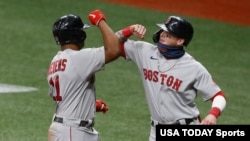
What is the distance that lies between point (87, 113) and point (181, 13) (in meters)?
10.4

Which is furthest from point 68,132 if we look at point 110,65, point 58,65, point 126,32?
point 110,65

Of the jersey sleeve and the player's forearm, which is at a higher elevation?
the player's forearm

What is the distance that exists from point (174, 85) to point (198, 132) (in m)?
0.51

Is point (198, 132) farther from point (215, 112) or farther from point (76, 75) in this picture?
point (76, 75)

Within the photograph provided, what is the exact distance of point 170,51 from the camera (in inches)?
296

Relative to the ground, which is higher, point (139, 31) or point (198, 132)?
point (139, 31)

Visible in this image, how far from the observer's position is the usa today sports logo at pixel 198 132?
→ 7195 mm

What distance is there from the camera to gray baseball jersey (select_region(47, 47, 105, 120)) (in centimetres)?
748

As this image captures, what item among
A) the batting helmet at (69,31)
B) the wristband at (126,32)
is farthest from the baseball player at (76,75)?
the wristband at (126,32)

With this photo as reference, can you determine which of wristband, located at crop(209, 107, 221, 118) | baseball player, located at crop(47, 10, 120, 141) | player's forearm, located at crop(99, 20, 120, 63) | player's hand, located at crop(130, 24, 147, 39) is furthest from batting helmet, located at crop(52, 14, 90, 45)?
wristband, located at crop(209, 107, 221, 118)

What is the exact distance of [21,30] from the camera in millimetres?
15570

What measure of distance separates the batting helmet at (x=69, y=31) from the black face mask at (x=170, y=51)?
732 mm

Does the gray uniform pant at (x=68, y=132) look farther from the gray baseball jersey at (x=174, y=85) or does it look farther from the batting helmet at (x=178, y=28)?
the batting helmet at (x=178, y=28)

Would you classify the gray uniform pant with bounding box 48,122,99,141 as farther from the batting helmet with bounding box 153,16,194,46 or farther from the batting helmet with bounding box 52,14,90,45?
the batting helmet with bounding box 153,16,194,46
